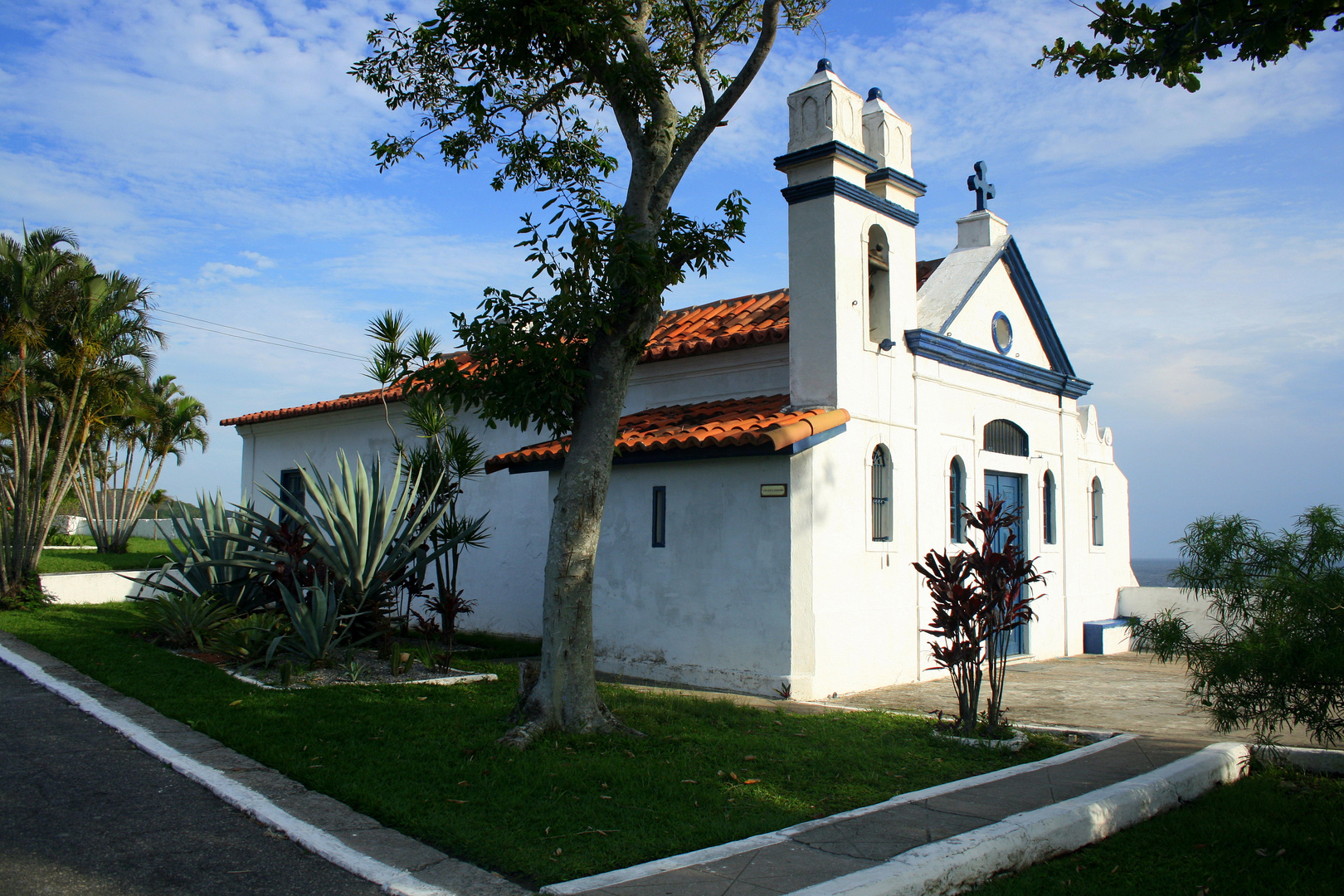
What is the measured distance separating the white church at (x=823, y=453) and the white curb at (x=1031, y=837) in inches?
157

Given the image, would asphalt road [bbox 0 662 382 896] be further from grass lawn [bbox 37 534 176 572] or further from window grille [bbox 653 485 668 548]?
grass lawn [bbox 37 534 176 572]

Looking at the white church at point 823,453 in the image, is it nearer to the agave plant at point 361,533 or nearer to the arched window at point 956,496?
the arched window at point 956,496

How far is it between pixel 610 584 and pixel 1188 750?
6.12 m

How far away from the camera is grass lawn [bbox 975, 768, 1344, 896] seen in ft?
14.0

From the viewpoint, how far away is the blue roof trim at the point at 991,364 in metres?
11.3

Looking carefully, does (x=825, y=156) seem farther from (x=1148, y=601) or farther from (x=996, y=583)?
(x=1148, y=601)

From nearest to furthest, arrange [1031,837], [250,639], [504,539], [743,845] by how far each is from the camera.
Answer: [743,845], [1031,837], [250,639], [504,539]

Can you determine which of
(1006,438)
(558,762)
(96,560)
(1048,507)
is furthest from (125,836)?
(96,560)

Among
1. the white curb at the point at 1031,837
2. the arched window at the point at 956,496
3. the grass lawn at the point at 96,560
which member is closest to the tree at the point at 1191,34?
the white curb at the point at 1031,837

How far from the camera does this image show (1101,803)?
5066mm

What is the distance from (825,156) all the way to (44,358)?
1262 cm

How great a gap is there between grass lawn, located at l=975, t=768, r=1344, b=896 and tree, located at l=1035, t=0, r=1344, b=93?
167 inches

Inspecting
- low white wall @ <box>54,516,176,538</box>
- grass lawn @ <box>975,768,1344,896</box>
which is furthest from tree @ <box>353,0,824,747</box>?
low white wall @ <box>54,516,176,538</box>

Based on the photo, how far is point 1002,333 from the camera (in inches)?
528
